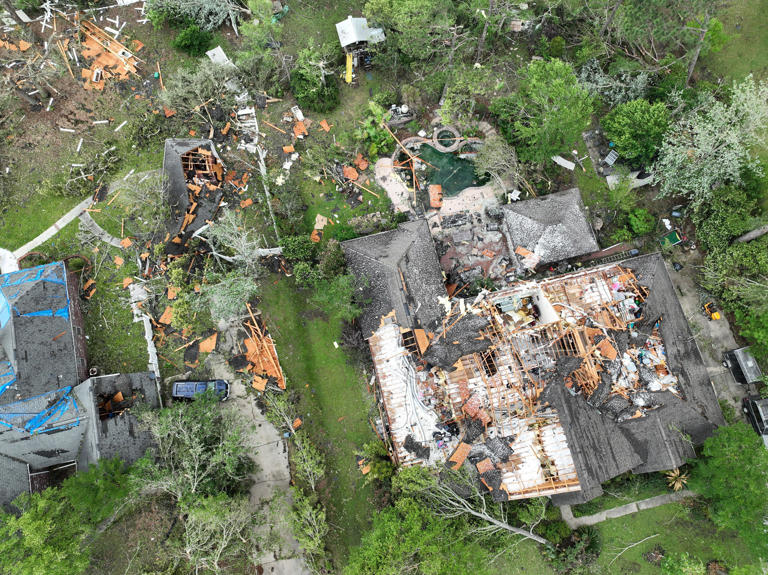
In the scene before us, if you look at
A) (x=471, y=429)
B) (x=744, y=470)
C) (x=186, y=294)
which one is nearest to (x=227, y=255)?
(x=186, y=294)

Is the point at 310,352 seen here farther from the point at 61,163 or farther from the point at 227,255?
the point at 61,163

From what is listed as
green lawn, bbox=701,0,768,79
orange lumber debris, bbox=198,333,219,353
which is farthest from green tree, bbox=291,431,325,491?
green lawn, bbox=701,0,768,79

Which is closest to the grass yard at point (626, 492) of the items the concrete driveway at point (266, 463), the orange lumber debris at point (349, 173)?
the concrete driveway at point (266, 463)

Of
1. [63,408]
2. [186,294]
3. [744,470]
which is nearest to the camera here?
[744,470]

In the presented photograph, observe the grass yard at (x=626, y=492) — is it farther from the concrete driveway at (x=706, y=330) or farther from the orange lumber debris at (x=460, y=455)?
the orange lumber debris at (x=460, y=455)

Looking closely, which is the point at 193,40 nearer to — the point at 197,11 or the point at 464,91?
the point at 197,11
